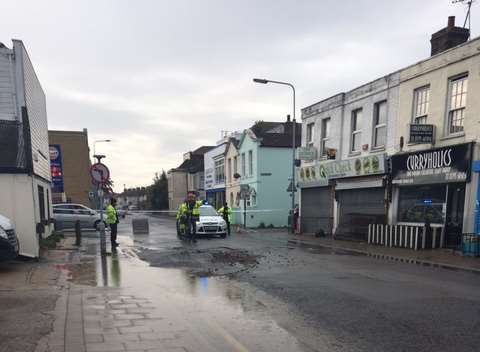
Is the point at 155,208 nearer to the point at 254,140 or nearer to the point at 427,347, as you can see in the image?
the point at 254,140

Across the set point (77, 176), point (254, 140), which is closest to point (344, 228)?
point (254, 140)

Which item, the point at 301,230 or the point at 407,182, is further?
the point at 301,230

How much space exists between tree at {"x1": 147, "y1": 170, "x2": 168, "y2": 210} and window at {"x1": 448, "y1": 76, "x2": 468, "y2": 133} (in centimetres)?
5703

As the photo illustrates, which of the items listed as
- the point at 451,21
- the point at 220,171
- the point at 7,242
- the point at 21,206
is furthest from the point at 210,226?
the point at 220,171

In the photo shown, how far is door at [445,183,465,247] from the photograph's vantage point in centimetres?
1368

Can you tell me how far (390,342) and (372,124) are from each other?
14.2 meters

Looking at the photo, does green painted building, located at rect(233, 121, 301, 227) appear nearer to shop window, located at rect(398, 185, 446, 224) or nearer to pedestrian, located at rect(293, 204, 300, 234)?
pedestrian, located at rect(293, 204, 300, 234)

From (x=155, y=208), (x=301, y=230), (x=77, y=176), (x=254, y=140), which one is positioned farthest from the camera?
(x=155, y=208)

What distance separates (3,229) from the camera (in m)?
8.80

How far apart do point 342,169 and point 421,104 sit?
17.1ft

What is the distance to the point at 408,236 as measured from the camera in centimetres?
1475

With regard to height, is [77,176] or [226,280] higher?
[77,176]

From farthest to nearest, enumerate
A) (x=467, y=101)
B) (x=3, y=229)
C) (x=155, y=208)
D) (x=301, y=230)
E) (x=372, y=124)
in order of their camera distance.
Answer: (x=155, y=208)
(x=301, y=230)
(x=372, y=124)
(x=467, y=101)
(x=3, y=229)

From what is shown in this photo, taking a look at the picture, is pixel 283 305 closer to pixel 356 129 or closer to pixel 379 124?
pixel 379 124
